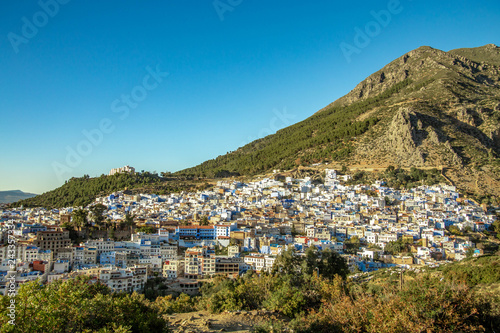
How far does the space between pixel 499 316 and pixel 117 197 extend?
44.1 m

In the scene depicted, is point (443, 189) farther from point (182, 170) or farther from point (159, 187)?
point (182, 170)

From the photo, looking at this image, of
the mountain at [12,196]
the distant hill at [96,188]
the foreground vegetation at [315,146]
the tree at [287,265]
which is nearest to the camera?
the tree at [287,265]

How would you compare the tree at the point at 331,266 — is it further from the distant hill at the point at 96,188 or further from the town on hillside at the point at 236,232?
the distant hill at the point at 96,188

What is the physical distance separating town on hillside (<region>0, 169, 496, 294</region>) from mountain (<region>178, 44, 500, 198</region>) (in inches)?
235

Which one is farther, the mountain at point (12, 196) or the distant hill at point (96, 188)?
the mountain at point (12, 196)

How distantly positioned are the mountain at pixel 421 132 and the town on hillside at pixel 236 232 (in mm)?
5971

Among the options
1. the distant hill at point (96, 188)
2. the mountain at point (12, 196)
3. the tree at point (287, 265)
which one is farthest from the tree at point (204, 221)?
the mountain at point (12, 196)

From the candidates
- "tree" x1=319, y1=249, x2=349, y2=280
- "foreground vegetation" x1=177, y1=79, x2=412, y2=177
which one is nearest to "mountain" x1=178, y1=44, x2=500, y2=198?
"foreground vegetation" x1=177, y1=79, x2=412, y2=177

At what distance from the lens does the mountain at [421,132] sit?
45531mm

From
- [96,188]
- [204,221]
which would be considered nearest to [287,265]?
[204,221]

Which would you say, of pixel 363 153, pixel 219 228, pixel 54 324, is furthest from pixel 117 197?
pixel 54 324

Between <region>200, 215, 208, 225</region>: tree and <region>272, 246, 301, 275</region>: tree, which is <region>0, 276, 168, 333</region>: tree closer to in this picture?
<region>272, 246, 301, 275</region>: tree

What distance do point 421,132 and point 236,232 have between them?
3090cm

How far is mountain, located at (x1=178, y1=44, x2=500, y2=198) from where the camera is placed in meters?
45.5
